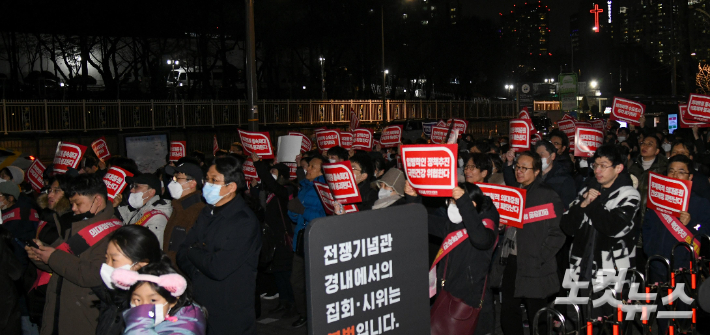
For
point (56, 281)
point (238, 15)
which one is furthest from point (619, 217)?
point (238, 15)

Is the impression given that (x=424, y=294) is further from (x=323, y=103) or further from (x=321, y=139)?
(x=323, y=103)

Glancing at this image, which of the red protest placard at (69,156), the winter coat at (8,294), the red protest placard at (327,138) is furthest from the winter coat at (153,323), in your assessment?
the red protest placard at (327,138)

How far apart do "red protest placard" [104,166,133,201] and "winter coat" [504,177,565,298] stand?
4.31 m

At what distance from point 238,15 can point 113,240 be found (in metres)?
34.7

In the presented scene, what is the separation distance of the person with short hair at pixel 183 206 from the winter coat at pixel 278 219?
5.46ft

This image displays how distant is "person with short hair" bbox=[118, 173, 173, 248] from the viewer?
5801 mm

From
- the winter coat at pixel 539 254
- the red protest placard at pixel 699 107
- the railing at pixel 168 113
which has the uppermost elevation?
the railing at pixel 168 113

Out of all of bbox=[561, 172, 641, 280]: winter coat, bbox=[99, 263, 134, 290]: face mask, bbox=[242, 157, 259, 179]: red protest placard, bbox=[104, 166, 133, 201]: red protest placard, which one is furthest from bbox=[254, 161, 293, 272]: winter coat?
bbox=[99, 263, 134, 290]: face mask

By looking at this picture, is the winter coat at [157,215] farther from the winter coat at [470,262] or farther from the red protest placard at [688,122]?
the red protest placard at [688,122]

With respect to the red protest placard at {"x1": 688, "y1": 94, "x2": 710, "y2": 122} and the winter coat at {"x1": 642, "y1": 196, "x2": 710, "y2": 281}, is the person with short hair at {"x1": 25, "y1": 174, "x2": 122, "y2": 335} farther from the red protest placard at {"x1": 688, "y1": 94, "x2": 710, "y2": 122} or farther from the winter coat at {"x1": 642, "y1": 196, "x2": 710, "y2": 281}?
the red protest placard at {"x1": 688, "y1": 94, "x2": 710, "y2": 122}

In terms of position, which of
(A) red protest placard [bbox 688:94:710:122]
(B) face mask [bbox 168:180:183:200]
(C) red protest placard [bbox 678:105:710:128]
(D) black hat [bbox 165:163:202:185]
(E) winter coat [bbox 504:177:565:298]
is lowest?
(E) winter coat [bbox 504:177:565:298]

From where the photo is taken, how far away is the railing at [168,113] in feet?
66.6

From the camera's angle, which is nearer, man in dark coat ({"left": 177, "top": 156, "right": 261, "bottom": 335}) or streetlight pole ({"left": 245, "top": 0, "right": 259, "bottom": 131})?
man in dark coat ({"left": 177, "top": 156, "right": 261, "bottom": 335})

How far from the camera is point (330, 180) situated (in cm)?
616
